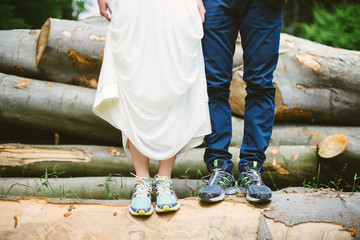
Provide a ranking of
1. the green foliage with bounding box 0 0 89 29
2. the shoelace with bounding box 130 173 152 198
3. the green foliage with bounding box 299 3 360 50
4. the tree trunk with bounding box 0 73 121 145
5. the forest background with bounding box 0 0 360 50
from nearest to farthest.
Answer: the shoelace with bounding box 130 173 152 198 → the tree trunk with bounding box 0 73 121 145 → the forest background with bounding box 0 0 360 50 → the green foliage with bounding box 0 0 89 29 → the green foliage with bounding box 299 3 360 50

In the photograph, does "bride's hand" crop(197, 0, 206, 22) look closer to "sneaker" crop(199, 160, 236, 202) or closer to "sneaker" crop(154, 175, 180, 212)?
"sneaker" crop(199, 160, 236, 202)

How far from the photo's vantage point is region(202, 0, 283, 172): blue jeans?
216 centimetres

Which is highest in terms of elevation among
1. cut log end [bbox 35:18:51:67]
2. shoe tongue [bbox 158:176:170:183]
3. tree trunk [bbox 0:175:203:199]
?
cut log end [bbox 35:18:51:67]

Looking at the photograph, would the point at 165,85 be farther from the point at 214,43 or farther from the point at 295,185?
the point at 295,185

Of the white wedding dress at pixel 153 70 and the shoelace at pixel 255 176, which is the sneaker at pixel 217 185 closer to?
the shoelace at pixel 255 176

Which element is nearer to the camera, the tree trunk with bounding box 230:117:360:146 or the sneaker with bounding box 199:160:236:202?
the sneaker with bounding box 199:160:236:202

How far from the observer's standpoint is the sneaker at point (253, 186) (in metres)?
1.88

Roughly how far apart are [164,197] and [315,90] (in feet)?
7.11

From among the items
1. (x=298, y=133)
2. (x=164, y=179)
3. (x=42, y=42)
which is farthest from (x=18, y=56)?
(x=298, y=133)

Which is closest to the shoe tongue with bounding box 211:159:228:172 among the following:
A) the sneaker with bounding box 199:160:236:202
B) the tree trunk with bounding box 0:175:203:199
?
the sneaker with bounding box 199:160:236:202

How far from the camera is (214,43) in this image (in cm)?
220

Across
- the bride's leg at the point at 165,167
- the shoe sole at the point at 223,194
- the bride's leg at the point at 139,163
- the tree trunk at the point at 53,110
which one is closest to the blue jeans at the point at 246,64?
the shoe sole at the point at 223,194

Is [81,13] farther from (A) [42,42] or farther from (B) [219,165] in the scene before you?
(B) [219,165]

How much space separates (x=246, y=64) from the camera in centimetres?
226
